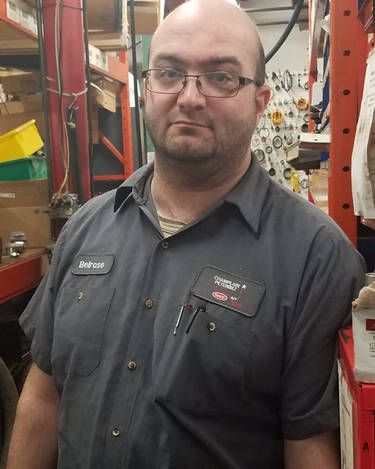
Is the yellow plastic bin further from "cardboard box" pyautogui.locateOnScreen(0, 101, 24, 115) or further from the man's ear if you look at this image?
the man's ear

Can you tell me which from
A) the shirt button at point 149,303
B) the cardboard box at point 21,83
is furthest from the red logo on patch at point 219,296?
the cardboard box at point 21,83

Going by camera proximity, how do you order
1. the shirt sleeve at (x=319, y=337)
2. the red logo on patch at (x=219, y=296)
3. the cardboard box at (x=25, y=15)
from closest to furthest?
the shirt sleeve at (x=319, y=337) < the red logo on patch at (x=219, y=296) < the cardboard box at (x=25, y=15)

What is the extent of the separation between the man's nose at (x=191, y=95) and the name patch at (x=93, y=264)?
1.32 ft

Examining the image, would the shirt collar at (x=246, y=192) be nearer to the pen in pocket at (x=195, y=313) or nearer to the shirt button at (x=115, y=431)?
the pen in pocket at (x=195, y=313)

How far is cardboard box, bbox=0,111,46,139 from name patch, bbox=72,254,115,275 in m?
1.29

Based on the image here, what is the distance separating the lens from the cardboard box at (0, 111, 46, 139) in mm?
2333

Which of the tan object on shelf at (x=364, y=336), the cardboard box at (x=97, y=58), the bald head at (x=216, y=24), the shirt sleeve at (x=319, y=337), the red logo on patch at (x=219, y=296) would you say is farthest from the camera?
the cardboard box at (x=97, y=58)

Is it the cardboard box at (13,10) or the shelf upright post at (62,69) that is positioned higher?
the cardboard box at (13,10)

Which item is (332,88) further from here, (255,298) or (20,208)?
(20,208)

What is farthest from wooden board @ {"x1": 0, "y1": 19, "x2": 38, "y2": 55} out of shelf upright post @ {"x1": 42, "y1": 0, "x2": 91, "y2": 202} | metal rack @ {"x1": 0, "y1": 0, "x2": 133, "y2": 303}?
shelf upright post @ {"x1": 42, "y1": 0, "x2": 91, "y2": 202}

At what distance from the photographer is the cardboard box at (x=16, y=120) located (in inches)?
91.8

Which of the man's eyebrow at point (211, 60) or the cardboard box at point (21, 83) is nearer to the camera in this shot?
the man's eyebrow at point (211, 60)

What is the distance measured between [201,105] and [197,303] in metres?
0.44

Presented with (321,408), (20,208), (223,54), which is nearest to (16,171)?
(20,208)
